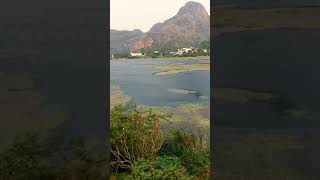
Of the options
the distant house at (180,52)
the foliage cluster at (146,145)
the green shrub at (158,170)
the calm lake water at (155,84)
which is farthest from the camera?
the distant house at (180,52)

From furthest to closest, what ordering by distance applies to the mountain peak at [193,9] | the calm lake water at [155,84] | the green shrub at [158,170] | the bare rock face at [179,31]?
1. the bare rock face at [179,31]
2. the mountain peak at [193,9]
3. the calm lake water at [155,84]
4. the green shrub at [158,170]

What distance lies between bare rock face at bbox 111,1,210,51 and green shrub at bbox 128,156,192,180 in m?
2.98

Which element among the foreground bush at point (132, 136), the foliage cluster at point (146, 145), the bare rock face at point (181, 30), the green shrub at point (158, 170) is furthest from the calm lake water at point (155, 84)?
the green shrub at point (158, 170)

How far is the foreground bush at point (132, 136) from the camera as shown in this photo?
7582 mm

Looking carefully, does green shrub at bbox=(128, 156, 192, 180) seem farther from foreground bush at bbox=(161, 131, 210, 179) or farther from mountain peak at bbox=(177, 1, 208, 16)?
mountain peak at bbox=(177, 1, 208, 16)

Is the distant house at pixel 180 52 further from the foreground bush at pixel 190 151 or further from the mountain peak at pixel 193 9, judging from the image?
the foreground bush at pixel 190 151

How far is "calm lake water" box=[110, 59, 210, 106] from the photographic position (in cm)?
845

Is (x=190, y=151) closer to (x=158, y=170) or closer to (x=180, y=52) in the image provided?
(x=158, y=170)

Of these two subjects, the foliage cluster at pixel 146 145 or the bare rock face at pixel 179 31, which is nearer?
the foliage cluster at pixel 146 145

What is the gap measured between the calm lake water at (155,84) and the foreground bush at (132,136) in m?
0.67

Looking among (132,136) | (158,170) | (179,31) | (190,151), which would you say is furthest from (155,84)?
(158,170)

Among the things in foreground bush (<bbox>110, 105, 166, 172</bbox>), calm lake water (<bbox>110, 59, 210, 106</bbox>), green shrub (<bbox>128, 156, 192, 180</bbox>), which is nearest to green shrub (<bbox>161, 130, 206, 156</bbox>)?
foreground bush (<bbox>110, 105, 166, 172</bbox>)
